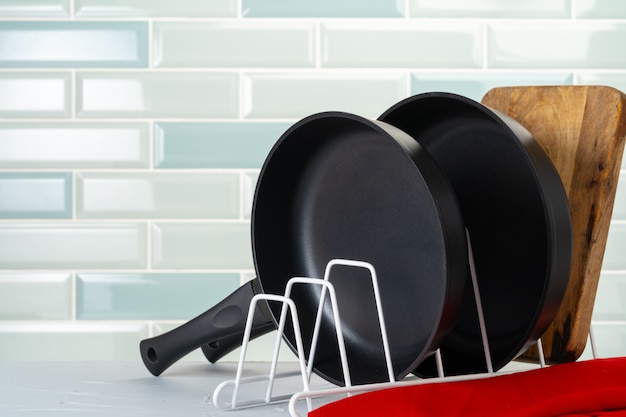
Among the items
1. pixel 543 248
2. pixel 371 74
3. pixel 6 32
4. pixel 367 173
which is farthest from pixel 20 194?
pixel 543 248

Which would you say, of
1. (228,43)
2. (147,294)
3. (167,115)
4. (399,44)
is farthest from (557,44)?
(147,294)

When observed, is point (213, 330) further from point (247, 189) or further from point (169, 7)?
point (169, 7)

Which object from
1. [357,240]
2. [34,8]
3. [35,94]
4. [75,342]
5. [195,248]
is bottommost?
[75,342]

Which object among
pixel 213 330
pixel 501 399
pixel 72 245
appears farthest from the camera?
pixel 72 245

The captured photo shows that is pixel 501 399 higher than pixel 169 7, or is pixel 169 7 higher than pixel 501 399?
pixel 169 7

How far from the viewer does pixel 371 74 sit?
128 cm

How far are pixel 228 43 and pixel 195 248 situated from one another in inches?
13.2

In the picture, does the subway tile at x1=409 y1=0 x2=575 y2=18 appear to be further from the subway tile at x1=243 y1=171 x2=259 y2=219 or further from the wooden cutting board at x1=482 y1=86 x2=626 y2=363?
the wooden cutting board at x1=482 y1=86 x2=626 y2=363

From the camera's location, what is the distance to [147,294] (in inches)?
50.1

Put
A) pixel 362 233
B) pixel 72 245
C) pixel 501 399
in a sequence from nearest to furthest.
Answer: pixel 501 399
pixel 362 233
pixel 72 245

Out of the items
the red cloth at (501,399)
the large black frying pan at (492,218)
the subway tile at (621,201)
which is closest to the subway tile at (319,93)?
the subway tile at (621,201)

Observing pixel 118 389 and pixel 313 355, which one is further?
pixel 118 389

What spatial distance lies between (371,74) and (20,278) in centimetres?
65

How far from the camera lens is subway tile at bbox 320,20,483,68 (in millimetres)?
1275
